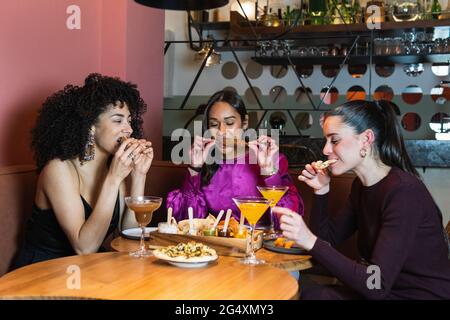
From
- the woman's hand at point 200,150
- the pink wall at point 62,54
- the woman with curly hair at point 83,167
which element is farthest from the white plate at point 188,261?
the pink wall at point 62,54

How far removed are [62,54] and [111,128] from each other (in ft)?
3.02

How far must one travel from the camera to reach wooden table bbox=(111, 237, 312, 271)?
188 cm

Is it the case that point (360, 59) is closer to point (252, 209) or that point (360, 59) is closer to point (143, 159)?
point (143, 159)

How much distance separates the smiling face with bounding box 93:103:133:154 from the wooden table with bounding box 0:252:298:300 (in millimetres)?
744

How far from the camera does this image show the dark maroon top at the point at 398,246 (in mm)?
1811

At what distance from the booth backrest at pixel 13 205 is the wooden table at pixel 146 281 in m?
0.76

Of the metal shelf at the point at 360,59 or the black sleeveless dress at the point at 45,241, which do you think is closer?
the black sleeveless dress at the point at 45,241

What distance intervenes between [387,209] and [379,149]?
28 cm

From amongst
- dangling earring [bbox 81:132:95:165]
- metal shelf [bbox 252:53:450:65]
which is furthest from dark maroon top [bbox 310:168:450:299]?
metal shelf [bbox 252:53:450:65]

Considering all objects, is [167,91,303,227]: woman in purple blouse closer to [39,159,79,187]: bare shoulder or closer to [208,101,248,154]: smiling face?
[208,101,248,154]: smiling face

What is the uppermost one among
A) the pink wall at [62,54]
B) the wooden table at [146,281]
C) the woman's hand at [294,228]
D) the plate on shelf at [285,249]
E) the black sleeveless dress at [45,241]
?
the pink wall at [62,54]

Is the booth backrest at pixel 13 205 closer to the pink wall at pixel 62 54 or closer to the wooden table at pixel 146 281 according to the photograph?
the pink wall at pixel 62 54

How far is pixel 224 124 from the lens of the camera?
284 cm

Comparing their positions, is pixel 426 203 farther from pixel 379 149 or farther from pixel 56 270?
pixel 56 270
